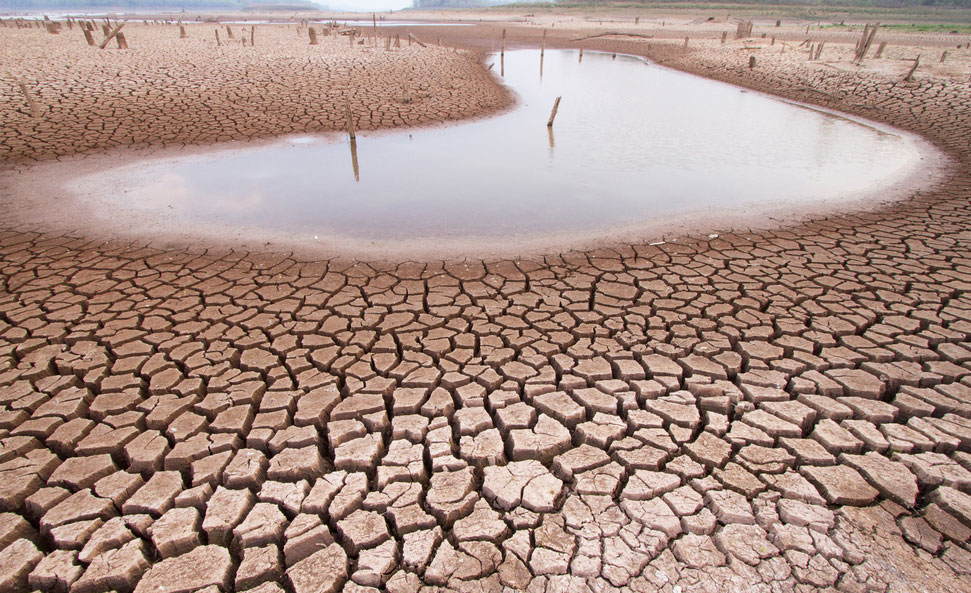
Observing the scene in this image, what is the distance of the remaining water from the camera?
20.0ft

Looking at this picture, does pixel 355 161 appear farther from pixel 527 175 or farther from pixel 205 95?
pixel 205 95

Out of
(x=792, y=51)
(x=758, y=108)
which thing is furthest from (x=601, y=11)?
(x=758, y=108)

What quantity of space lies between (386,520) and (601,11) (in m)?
62.0

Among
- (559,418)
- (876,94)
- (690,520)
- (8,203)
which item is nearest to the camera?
(690,520)

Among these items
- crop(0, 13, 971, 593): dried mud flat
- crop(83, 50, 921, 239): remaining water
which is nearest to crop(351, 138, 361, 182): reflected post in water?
crop(83, 50, 921, 239): remaining water

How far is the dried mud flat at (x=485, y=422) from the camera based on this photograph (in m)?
2.11

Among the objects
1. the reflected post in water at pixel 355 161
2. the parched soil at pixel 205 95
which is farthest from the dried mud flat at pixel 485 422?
the parched soil at pixel 205 95

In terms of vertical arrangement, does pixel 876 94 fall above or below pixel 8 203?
above

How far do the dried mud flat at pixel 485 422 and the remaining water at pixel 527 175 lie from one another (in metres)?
1.39

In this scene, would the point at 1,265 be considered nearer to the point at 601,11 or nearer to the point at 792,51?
the point at 792,51

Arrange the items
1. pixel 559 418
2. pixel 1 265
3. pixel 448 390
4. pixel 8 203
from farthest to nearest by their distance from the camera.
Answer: pixel 8 203 → pixel 1 265 → pixel 448 390 → pixel 559 418

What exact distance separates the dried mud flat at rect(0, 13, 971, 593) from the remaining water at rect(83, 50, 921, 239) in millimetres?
1387

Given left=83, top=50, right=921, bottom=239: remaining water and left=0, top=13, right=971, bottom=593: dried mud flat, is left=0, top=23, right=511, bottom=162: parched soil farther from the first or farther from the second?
left=0, top=13, right=971, bottom=593: dried mud flat

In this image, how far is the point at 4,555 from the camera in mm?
2082
